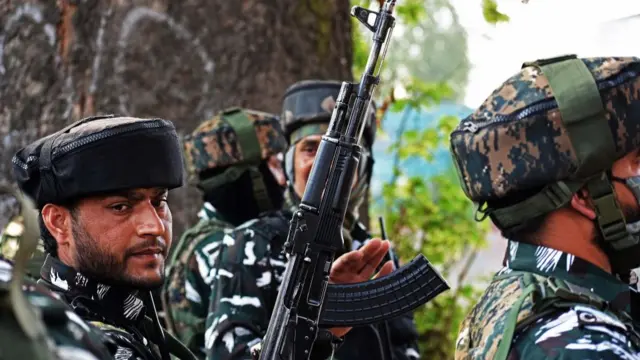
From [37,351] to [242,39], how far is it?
4.82 metres

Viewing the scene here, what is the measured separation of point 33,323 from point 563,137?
1737 millimetres

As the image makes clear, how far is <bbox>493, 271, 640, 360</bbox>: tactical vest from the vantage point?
2543mm

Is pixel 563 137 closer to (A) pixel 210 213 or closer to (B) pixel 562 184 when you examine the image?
(B) pixel 562 184

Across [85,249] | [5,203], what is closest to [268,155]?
[5,203]

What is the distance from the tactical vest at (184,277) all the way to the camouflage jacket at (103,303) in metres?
1.77

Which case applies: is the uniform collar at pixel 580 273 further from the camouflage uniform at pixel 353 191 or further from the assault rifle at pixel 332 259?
Result: the camouflage uniform at pixel 353 191

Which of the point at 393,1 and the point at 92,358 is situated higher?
the point at 393,1

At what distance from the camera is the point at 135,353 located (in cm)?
248

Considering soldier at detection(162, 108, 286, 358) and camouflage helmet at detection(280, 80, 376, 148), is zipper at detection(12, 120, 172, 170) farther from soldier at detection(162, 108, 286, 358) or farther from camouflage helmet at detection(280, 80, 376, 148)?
soldier at detection(162, 108, 286, 358)

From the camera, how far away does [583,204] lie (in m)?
2.72

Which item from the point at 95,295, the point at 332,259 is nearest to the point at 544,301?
the point at 332,259

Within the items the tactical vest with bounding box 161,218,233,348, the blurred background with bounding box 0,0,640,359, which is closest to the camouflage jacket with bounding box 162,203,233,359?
the tactical vest with bounding box 161,218,233,348

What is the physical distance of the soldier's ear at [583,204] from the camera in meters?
2.71

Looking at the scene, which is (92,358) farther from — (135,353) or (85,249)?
(85,249)
